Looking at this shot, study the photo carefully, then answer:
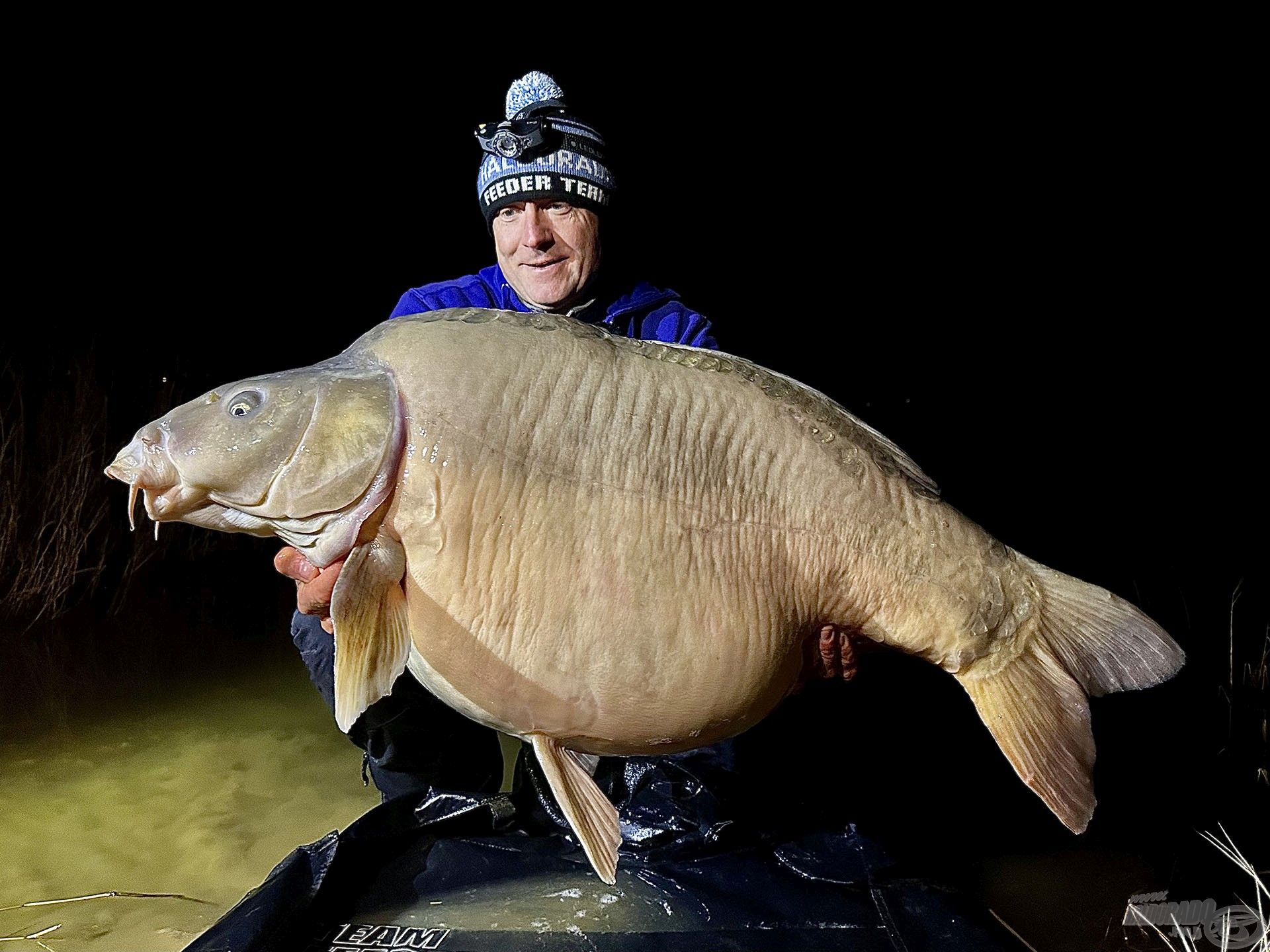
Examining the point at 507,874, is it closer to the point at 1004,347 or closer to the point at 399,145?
the point at 1004,347

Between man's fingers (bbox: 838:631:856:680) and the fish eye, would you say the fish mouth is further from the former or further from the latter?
man's fingers (bbox: 838:631:856:680)

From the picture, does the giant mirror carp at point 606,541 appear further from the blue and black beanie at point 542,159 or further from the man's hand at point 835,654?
the blue and black beanie at point 542,159

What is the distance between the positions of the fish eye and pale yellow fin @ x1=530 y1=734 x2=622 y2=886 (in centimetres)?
62

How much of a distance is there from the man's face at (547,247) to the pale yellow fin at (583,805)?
1199 millimetres

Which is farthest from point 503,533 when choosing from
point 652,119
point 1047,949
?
point 652,119

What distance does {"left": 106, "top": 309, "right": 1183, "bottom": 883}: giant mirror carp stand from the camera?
119 cm

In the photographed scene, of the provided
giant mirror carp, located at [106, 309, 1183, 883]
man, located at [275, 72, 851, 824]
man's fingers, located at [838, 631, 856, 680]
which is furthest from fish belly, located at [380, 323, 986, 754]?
man, located at [275, 72, 851, 824]

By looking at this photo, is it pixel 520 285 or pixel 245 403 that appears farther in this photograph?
pixel 520 285

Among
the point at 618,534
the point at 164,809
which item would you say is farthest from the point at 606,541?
the point at 164,809

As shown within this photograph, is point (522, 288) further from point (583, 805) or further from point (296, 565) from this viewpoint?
point (583, 805)

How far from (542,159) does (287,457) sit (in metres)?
1.15

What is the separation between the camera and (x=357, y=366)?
125 cm

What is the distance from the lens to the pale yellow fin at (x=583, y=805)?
48.5 inches

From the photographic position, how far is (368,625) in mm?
1165
